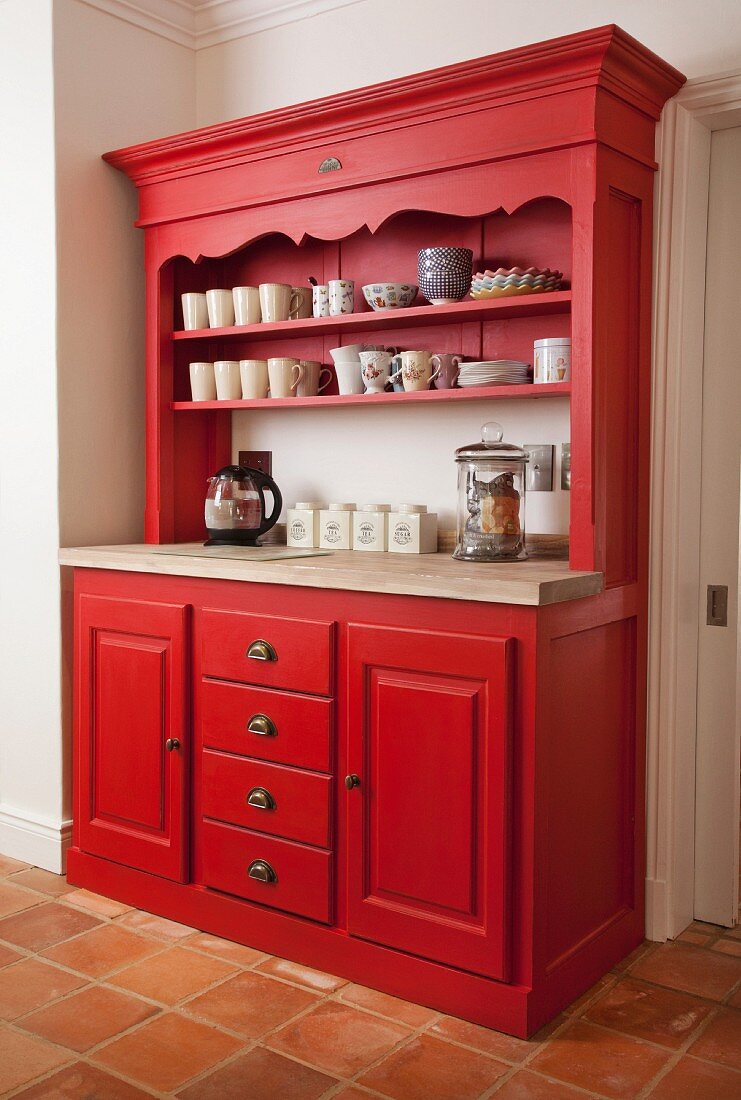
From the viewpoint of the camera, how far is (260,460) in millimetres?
3344

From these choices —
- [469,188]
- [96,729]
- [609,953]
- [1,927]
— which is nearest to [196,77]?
[469,188]

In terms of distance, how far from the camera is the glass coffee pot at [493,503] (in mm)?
2547

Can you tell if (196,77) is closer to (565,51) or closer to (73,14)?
(73,14)

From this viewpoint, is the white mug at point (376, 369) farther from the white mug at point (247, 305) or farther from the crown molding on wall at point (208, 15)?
the crown molding on wall at point (208, 15)

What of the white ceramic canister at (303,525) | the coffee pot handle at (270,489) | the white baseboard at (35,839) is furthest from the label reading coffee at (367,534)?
the white baseboard at (35,839)

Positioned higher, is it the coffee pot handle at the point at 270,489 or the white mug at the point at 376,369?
the white mug at the point at 376,369

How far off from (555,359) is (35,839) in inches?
82.6

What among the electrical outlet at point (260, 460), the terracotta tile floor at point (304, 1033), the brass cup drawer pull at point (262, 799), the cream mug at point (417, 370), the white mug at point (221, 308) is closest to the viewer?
the terracotta tile floor at point (304, 1033)

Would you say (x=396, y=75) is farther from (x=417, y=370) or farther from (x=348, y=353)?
(x=417, y=370)

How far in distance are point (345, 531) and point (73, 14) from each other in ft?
5.62

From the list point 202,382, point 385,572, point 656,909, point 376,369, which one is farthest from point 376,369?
point 656,909

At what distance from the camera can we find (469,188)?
2.52 meters

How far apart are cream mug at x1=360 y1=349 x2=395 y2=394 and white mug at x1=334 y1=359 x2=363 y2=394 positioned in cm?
6

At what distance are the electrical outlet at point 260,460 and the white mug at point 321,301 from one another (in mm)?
549
